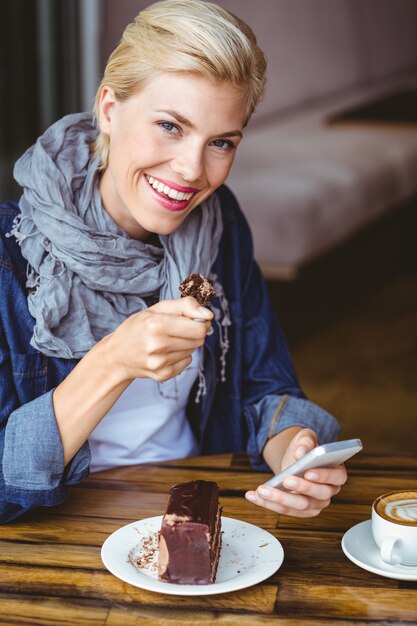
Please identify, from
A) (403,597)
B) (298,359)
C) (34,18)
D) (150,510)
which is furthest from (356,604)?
(34,18)

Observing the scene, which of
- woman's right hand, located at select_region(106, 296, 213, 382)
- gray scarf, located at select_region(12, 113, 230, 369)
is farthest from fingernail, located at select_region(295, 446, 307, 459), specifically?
gray scarf, located at select_region(12, 113, 230, 369)

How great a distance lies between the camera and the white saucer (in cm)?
117

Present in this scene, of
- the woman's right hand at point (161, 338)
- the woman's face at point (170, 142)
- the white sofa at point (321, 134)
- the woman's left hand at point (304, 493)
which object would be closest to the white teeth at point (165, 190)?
the woman's face at point (170, 142)

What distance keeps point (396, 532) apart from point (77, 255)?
2.27 feet

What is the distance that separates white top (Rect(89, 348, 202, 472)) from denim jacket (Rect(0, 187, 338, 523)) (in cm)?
6

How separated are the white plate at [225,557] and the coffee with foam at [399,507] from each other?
141 mm

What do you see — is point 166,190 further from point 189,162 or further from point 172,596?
point 172,596

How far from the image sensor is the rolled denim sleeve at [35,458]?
1349mm

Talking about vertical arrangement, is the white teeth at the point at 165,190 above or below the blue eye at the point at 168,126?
below

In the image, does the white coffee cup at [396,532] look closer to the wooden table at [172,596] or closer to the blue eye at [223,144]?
the wooden table at [172,596]

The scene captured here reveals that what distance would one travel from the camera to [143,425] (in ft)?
5.62

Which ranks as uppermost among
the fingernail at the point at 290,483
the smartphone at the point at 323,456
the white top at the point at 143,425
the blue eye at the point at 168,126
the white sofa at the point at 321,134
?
the blue eye at the point at 168,126

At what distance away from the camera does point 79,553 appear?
1.25m

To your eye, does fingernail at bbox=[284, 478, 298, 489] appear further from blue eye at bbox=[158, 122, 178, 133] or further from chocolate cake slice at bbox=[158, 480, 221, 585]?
blue eye at bbox=[158, 122, 178, 133]
